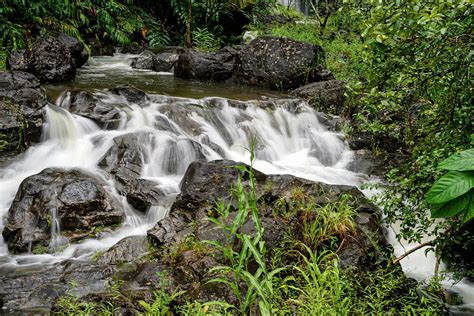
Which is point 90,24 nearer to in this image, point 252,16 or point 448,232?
point 252,16

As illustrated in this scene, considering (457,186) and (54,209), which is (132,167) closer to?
(54,209)

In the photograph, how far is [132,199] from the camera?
6480 mm

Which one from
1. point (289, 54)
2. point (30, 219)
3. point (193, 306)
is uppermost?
point (289, 54)

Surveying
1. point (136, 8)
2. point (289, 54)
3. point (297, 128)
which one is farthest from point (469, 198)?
point (136, 8)

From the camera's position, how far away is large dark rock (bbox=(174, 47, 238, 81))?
42.6 ft

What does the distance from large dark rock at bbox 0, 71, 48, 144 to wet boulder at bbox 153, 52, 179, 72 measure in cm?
581

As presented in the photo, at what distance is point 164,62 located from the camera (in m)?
14.2

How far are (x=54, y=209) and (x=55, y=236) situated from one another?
15.3 inches

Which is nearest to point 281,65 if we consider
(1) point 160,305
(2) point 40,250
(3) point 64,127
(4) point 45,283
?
(3) point 64,127

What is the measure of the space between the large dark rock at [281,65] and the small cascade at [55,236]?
8.14 m

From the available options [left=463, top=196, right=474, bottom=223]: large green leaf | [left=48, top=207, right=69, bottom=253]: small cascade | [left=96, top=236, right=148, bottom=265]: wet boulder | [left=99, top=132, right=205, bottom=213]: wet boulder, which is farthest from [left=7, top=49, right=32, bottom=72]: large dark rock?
[left=463, top=196, right=474, bottom=223]: large green leaf

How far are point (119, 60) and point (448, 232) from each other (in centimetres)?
1291

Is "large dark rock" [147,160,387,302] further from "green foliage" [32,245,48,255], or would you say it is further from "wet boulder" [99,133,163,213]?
"green foliage" [32,245,48,255]

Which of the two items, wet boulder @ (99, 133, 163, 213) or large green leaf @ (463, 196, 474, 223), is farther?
wet boulder @ (99, 133, 163, 213)
